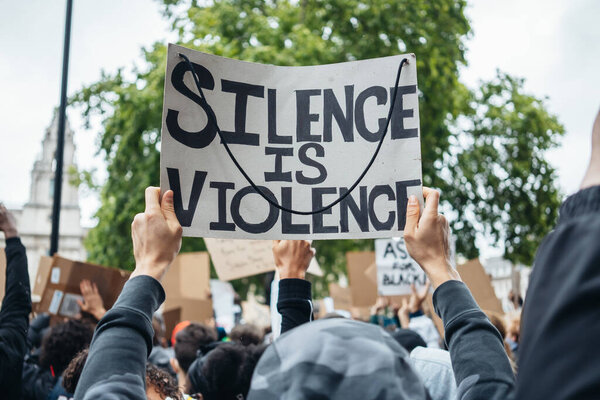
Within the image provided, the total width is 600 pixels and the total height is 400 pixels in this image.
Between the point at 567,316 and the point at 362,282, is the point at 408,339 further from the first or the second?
the point at 362,282

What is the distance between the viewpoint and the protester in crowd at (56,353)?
3.60 m

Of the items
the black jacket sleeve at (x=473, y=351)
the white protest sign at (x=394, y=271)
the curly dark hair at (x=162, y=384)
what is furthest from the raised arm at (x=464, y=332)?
the white protest sign at (x=394, y=271)

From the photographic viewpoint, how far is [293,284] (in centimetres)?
247

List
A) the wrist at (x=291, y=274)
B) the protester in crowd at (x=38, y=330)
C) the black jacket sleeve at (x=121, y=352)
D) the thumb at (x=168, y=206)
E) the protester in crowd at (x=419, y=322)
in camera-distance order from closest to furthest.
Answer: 1. the black jacket sleeve at (x=121, y=352)
2. the thumb at (x=168, y=206)
3. the wrist at (x=291, y=274)
4. the protester in crowd at (x=419, y=322)
5. the protester in crowd at (x=38, y=330)

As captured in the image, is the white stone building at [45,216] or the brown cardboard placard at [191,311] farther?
the white stone building at [45,216]

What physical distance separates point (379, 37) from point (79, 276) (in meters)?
8.68

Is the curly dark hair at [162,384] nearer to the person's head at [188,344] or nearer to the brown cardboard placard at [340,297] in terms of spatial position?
the person's head at [188,344]

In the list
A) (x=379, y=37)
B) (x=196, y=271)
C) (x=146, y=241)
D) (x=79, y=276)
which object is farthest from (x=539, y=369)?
(x=379, y=37)

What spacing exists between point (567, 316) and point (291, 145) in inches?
72.3

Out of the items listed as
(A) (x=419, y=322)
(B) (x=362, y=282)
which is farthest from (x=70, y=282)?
(B) (x=362, y=282)

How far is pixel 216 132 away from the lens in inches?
99.1

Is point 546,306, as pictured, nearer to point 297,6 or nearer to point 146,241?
point 146,241

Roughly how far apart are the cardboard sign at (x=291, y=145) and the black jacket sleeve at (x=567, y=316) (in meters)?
1.54

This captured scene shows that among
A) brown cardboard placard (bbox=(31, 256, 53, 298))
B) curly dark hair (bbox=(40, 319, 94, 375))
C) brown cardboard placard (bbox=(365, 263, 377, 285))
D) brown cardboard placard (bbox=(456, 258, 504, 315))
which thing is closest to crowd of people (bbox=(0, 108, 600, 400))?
curly dark hair (bbox=(40, 319, 94, 375))
